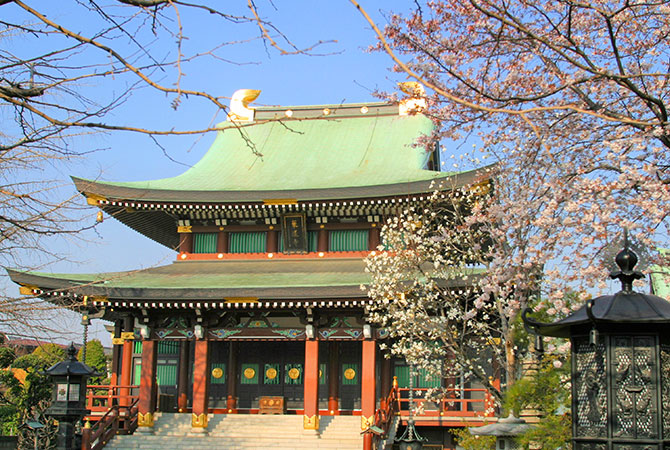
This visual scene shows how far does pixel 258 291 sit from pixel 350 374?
14.1ft

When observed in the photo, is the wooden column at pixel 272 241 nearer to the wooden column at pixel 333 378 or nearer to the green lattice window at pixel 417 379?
the wooden column at pixel 333 378

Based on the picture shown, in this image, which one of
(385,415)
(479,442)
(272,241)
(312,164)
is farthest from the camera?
(312,164)

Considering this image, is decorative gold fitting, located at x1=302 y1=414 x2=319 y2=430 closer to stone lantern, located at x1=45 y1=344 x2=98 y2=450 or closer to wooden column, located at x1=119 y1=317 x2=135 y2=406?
wooden column, located at x1=119 y1=317 x2=135 y2=406

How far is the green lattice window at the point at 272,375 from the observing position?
82.1ft

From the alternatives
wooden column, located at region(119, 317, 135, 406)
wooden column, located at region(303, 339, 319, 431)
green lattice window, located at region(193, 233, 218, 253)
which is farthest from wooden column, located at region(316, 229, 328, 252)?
wooden column, located at region(119, 317, 135, 406)

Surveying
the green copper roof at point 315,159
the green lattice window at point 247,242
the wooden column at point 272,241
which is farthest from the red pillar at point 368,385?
the green copper roof at point 315,159

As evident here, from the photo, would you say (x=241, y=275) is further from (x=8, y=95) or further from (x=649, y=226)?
(x=8, y=95)

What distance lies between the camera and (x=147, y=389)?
75.2 feet

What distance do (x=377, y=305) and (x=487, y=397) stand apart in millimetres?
3729

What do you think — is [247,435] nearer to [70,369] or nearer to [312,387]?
[312,387]

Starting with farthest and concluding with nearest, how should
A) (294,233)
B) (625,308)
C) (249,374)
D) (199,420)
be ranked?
(294,233) → (249,374) → (199,420) → (625,308)

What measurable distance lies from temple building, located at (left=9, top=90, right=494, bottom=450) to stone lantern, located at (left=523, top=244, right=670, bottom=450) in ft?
46.4

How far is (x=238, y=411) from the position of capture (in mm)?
24859

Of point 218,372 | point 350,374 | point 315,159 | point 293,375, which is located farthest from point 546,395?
point 315,159
